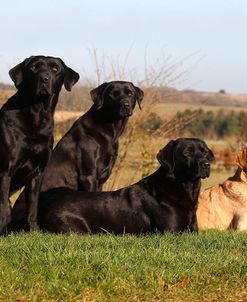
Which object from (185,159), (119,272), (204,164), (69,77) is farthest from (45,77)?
(119,272)

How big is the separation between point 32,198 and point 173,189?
1592 mm

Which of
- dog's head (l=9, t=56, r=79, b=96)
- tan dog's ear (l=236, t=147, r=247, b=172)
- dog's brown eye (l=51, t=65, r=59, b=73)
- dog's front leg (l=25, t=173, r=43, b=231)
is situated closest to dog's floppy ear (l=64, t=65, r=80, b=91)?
dog's head (l=9, t=56, r=79, b=96)

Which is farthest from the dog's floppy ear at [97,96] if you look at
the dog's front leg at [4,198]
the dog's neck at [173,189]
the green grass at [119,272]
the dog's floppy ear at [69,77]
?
the green grass at [119,272]

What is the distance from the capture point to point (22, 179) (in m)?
8.62

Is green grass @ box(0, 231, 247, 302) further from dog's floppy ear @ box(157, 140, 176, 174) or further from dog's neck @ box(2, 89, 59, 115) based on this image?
dog's neck @ box(2, 89, 59, 115)

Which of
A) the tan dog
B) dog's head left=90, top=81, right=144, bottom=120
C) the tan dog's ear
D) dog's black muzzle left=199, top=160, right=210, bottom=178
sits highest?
dog's head left=90, top=81, right=144, bottom=120

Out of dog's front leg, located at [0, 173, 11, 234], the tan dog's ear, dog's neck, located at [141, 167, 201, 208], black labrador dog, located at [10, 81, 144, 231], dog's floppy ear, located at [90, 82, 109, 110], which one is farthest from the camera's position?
the tan dog's ear

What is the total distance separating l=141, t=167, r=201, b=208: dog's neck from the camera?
28.5 feet

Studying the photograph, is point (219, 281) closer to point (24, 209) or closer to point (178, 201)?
point (178, 201)

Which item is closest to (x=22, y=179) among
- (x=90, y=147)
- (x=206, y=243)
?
(x=90, y=147)

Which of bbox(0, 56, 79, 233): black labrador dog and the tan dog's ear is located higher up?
bbox(0, 56, 79, 233): black labrador dog

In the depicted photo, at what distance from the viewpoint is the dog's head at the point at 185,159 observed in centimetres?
868

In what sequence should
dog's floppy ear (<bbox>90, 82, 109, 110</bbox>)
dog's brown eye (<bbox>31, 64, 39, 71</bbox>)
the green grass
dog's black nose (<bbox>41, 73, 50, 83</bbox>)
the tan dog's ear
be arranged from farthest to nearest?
the tan dog's ear, dog's floppy ear (<bbox>90, 82, 109, 110</bbox>), dog's brown eye (<bbox>31, 64, 39, 71</bbox>), dog's black nose (<bbox>41, 73, 50, 83</bbox>), the green grass

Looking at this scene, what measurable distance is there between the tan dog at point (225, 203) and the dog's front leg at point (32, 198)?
3.22 meters
